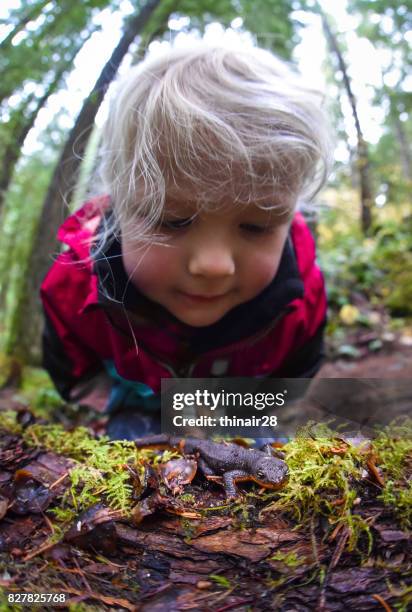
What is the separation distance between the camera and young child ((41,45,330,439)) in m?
1.43

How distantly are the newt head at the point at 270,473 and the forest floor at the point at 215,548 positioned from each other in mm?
27

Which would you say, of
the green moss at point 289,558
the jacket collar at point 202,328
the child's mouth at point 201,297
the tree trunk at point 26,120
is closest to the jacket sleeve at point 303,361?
the jacket collar at point 202,328

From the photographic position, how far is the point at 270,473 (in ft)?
2.87

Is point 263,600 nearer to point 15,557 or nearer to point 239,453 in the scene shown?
point 239,453

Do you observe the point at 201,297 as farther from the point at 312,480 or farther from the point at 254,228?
Answer: the point at 312,480

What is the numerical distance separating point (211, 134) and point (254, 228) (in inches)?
15.0

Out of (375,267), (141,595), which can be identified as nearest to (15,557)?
(141,595)

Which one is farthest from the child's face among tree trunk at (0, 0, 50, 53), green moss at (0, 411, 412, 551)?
tree trunk at (0, 0, 50, 53)

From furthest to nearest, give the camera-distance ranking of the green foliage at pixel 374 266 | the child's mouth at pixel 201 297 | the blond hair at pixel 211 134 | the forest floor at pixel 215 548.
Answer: the green foliage at pixel 374 266 < the child's mouth at pixel 201 297 < the blond hair at pixel 211 134 < the forest floor at pixel 215 548

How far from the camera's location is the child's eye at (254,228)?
154 cm

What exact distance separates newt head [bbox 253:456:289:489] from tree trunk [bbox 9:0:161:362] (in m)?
1.87

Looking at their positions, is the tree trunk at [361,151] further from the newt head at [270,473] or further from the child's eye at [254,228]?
the newt head at [270,473]

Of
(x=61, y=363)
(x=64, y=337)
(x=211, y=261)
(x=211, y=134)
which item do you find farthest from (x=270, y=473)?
(x=61, y=363)

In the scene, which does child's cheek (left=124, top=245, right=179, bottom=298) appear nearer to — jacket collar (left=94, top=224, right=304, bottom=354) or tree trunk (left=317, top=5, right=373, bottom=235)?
jacket collar (left=94, top=224, right=304, bottom=354)
